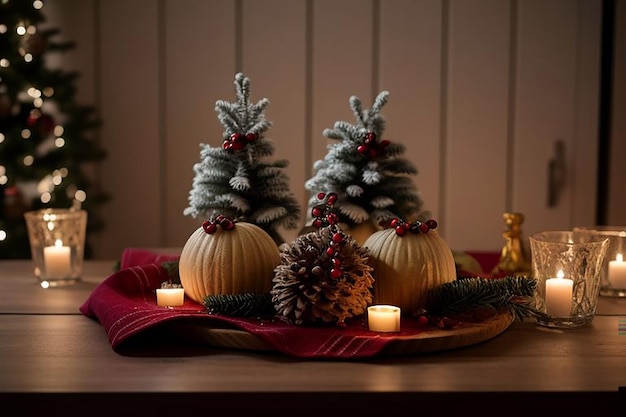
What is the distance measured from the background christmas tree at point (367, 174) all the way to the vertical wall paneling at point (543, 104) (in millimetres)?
1577

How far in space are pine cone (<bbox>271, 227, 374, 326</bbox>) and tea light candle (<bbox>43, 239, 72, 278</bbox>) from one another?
576 millimetres

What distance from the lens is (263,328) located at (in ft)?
3.34

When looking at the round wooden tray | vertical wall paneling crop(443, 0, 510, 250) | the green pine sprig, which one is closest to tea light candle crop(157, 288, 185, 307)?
the round wooden tray

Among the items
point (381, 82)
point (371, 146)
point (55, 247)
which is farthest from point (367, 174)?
point (381, 82)

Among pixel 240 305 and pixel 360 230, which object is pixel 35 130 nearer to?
pixel 360 230

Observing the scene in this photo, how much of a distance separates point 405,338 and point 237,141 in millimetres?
479

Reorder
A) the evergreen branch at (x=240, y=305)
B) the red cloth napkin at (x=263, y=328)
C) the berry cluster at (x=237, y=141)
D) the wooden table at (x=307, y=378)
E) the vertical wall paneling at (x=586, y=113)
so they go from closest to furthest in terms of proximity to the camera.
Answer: the wooden table at (x=307, y=378) < the red cloth napkin at (x=263, y=328) < the evergreen branch at (x=240, y=305) < the berry cluster at (x=237, y=141) < the vertical wall paneling at (x=586, y=113)

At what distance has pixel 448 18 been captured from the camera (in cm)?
279

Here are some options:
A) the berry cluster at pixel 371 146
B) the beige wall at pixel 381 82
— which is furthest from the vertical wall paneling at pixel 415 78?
the berry cluster at pixel 371 146

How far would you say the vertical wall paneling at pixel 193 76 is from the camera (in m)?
2.80

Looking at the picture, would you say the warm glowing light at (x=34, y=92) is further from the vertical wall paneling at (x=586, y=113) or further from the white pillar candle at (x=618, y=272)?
the white pillar candle at (x=618, y=272)

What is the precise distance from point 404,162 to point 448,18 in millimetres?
1553

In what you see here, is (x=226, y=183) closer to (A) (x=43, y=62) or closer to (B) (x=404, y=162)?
(B) (x=404, y=162)

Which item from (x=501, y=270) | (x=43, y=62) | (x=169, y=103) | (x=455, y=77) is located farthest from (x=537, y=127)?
(x=43, y=62)
